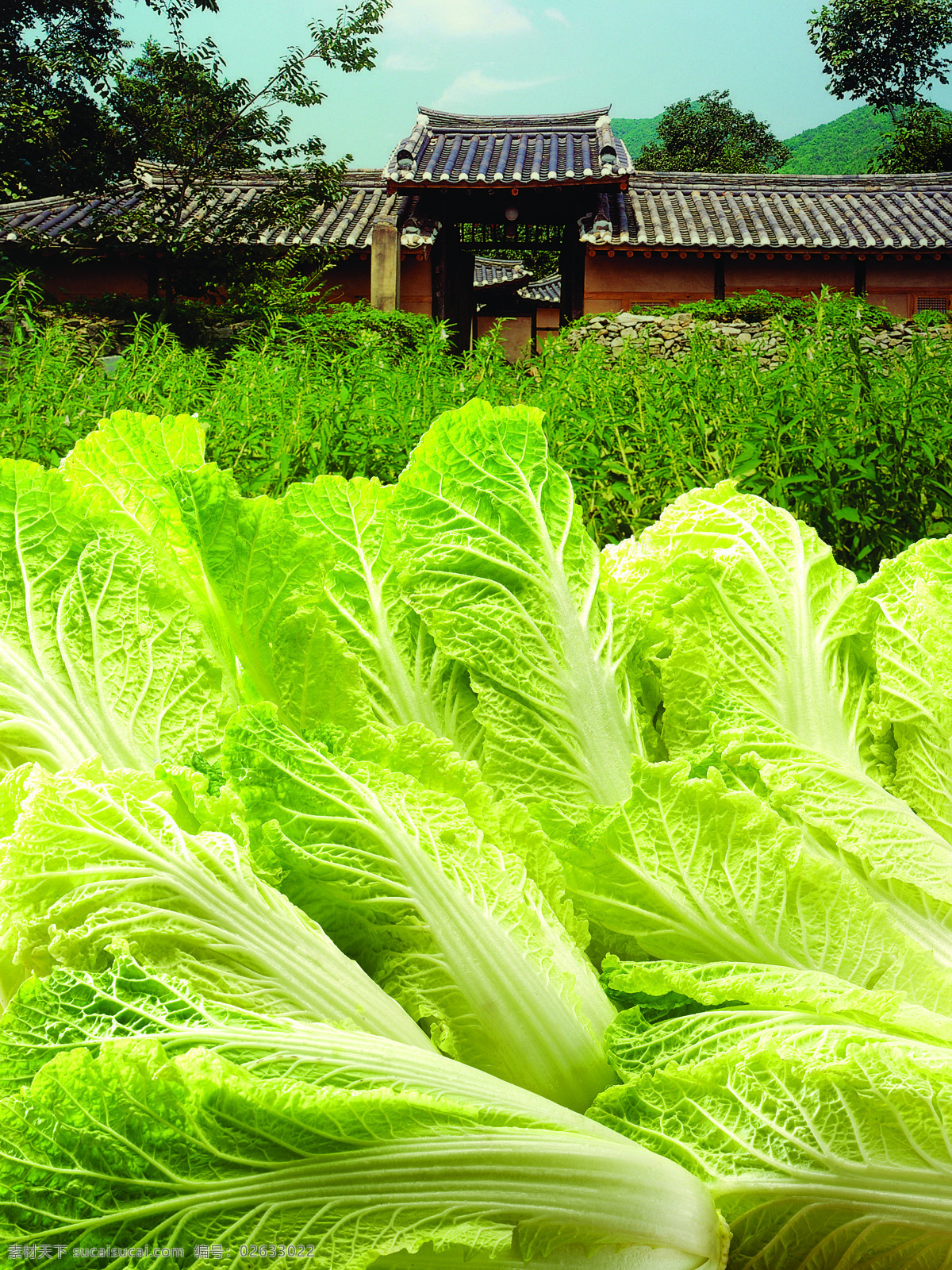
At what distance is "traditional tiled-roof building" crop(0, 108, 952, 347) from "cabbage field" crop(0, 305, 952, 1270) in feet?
40.6

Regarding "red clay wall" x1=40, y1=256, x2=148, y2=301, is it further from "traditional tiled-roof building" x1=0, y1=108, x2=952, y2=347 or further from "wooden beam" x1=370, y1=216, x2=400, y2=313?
"wooden beam" x1=370, y1=216, x2=400, y2=313

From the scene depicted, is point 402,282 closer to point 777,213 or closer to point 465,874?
point 777,213

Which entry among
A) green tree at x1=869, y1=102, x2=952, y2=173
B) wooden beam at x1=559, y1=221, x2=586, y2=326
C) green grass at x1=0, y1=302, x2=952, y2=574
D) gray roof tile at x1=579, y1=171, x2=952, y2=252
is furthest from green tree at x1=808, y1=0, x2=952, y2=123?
green grass at x1=0, y1=302, x2=952, y2=574

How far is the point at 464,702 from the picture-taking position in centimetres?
124

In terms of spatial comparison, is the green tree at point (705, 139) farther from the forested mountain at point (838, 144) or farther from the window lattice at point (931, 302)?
the window lattice at point (931, 302)

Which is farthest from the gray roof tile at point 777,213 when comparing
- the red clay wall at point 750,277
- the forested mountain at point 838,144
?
→ the forested mountain at point 838,144

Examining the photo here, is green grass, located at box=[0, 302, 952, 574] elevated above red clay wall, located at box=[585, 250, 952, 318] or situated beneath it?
situated beneath

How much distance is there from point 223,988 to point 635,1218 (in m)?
0.40

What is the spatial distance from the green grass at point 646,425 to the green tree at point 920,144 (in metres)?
25.4

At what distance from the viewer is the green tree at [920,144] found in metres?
24.3

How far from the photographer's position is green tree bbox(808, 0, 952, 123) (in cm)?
2769

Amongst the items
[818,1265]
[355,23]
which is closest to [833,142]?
[355,23]

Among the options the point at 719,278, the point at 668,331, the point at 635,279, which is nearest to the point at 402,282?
Answer: the point at 635,279

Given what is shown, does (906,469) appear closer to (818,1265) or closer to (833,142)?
(818,1265)
